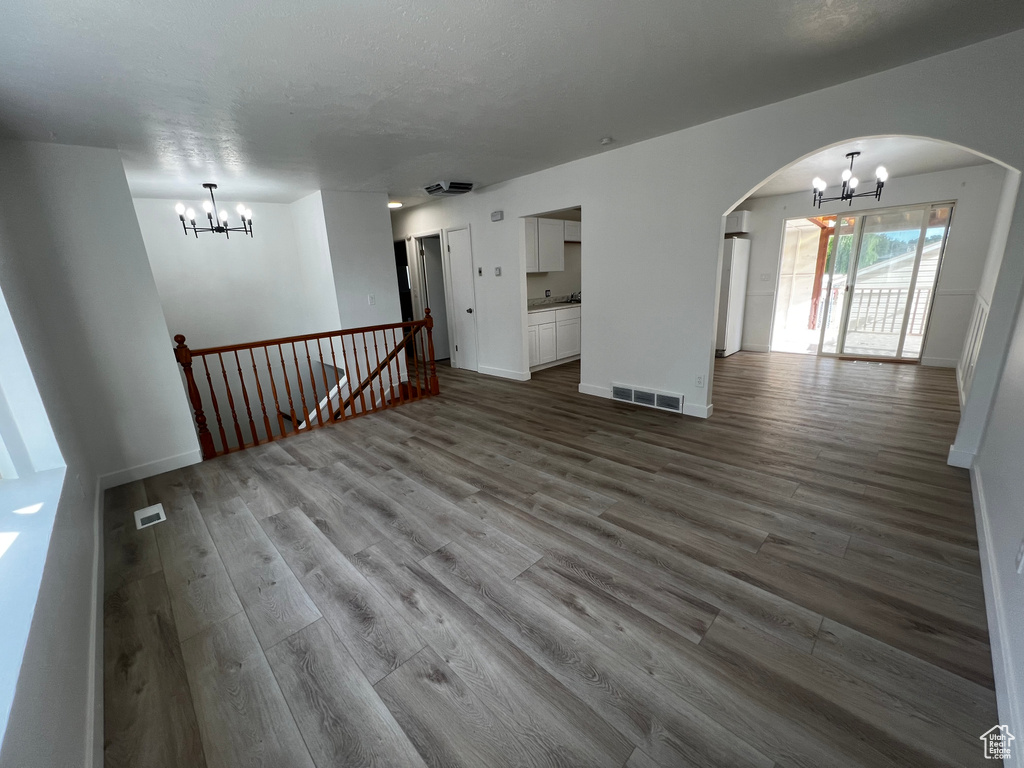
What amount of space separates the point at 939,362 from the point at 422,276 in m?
7.63

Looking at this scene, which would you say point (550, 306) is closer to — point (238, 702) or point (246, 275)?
point (246, 275)

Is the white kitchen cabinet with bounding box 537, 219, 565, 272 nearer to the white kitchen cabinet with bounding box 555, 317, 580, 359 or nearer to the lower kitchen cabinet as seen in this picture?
the lower kitchen cabinet

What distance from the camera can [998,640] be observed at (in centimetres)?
147

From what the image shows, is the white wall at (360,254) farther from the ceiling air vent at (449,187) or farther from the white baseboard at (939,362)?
the white baseboard at (939,362)

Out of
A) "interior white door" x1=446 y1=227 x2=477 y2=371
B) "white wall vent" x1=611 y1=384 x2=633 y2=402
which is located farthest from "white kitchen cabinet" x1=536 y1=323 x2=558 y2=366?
"white wall vent" x1=611 y1=384 x2=633 y2=402

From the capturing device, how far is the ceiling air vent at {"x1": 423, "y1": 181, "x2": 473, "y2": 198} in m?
4.81

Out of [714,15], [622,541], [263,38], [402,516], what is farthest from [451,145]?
[622,541]

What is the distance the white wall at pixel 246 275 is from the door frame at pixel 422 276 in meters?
1.73

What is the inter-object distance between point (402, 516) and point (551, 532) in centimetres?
93

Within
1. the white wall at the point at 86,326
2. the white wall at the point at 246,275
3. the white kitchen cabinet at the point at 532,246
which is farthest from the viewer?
the white kitchen cabinet at the point at 532,246

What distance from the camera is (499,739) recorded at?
4.29ft

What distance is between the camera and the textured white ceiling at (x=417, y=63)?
1.76 m

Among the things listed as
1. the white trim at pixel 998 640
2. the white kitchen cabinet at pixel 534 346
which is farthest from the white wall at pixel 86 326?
the white kitchen cabinet at pixel 534 346

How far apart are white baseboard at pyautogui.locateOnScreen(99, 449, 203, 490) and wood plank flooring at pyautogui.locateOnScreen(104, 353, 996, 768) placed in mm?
126
